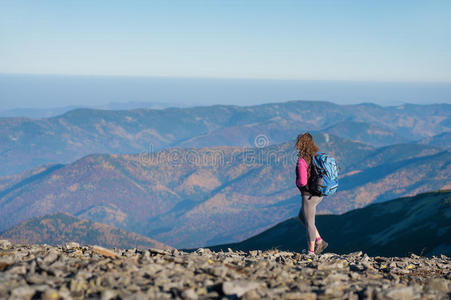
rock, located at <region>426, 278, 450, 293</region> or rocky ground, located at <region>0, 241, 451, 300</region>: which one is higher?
rocky ground, located at <region>0, 241, 451, 300</region>

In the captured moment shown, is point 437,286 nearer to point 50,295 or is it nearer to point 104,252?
point 104,252

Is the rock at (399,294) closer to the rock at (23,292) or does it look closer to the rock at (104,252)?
the rock at (104,252)

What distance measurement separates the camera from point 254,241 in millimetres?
198125

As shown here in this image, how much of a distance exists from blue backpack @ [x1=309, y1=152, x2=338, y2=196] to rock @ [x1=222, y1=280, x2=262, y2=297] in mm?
7085

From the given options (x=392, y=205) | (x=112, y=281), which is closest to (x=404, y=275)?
(x=112, y=281)

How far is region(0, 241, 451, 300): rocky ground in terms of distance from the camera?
1188cm

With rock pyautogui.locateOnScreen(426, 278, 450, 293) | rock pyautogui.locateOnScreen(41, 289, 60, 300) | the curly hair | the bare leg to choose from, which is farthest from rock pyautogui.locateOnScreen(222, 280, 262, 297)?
the curly hair

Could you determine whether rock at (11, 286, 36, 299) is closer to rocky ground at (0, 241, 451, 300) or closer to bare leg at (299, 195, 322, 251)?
rocky ground at (0, 241, 451, 300)

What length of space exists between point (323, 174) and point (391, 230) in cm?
12229

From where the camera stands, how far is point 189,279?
13406 millimetres

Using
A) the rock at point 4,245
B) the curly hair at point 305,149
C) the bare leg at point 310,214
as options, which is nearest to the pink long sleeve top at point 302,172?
the curly hair at point 305,149

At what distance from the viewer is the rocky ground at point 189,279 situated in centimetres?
1188

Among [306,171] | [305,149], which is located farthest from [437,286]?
[305,149]

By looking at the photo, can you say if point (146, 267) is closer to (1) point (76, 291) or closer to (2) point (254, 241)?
(1) point (76, 291)
